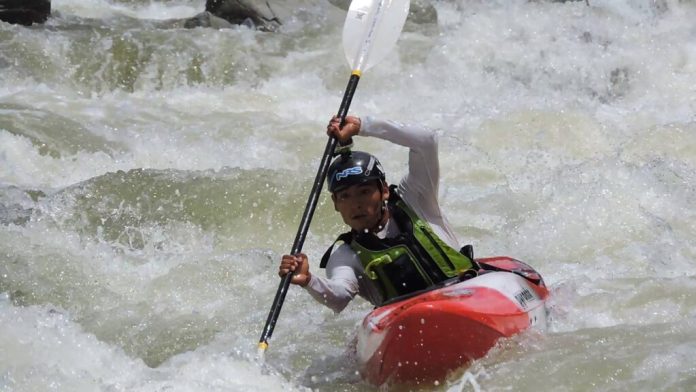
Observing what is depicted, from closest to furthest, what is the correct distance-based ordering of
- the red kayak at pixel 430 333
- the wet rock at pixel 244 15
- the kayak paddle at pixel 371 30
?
the red kayak at pixel 430 333, the kayak paddle at pixel 371 30, the wet rock at pixel 244 15

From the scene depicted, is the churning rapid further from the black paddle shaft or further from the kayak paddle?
the kayak paddle

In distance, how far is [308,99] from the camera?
7816 mm

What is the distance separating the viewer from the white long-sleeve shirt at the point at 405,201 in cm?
376

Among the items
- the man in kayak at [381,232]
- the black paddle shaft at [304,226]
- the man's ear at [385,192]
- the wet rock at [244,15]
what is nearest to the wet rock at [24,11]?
the wet rock at [244,15]

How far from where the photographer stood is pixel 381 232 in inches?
155

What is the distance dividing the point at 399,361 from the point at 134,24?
6015 millimetres

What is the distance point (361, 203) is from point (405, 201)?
25 centimetres

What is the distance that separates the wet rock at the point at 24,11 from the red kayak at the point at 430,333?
5.62m

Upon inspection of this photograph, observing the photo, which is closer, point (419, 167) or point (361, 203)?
point (361, 203)

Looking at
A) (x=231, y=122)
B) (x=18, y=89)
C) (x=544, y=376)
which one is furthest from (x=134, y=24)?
(x=544, y=376)

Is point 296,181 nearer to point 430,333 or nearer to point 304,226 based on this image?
point 304,226

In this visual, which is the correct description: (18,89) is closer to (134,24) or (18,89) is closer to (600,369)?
(134,24)

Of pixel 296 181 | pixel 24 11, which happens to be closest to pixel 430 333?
pixel 296 181

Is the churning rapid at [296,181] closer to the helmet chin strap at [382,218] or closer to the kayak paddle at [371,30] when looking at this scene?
the helmet chin strap at [382,218]
